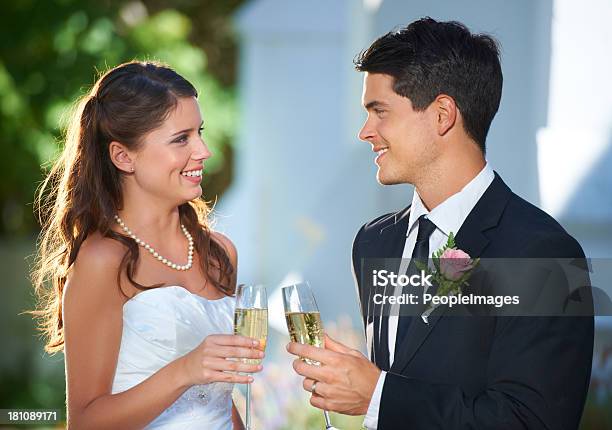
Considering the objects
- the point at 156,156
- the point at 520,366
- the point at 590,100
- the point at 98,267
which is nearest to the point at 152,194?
the point at 156,156

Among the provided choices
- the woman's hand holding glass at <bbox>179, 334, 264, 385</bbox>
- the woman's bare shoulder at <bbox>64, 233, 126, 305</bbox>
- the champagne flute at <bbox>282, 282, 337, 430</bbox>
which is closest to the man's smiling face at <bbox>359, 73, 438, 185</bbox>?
the champagne flute at <bbox>282, 282, 337, 430</bbox>

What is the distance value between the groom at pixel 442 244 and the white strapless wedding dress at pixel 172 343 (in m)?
0.63

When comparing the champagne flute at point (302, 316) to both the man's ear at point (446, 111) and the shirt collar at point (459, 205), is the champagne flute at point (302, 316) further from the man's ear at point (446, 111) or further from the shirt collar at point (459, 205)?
the man's ear at point (446, 111)

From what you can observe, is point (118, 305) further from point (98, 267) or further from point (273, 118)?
point (273, 118)

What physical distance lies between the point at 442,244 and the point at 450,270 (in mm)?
184

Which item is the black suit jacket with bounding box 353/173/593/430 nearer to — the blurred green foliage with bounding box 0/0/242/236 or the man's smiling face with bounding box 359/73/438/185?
the man's smiling face with bounding box 359/73/438/185

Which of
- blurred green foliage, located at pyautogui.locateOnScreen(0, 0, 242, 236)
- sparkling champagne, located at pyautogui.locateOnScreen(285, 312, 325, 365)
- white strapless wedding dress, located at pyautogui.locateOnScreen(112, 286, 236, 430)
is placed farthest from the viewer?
blurred green foliage, located at pyautogui.locateOnScreen(0, 0, 242, 236)

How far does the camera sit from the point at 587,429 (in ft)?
14.3

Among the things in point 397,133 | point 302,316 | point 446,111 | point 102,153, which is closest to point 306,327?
point 302,316

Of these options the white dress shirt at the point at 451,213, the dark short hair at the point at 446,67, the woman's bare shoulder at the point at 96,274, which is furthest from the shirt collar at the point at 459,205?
the woman's bare shoulder at the point at 96,274

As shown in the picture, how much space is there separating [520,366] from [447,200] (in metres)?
0.71

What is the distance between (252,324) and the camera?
2.99 meters

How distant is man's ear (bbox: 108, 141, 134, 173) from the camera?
141 inches

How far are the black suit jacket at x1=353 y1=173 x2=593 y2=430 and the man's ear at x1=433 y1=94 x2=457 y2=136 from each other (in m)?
0.32
